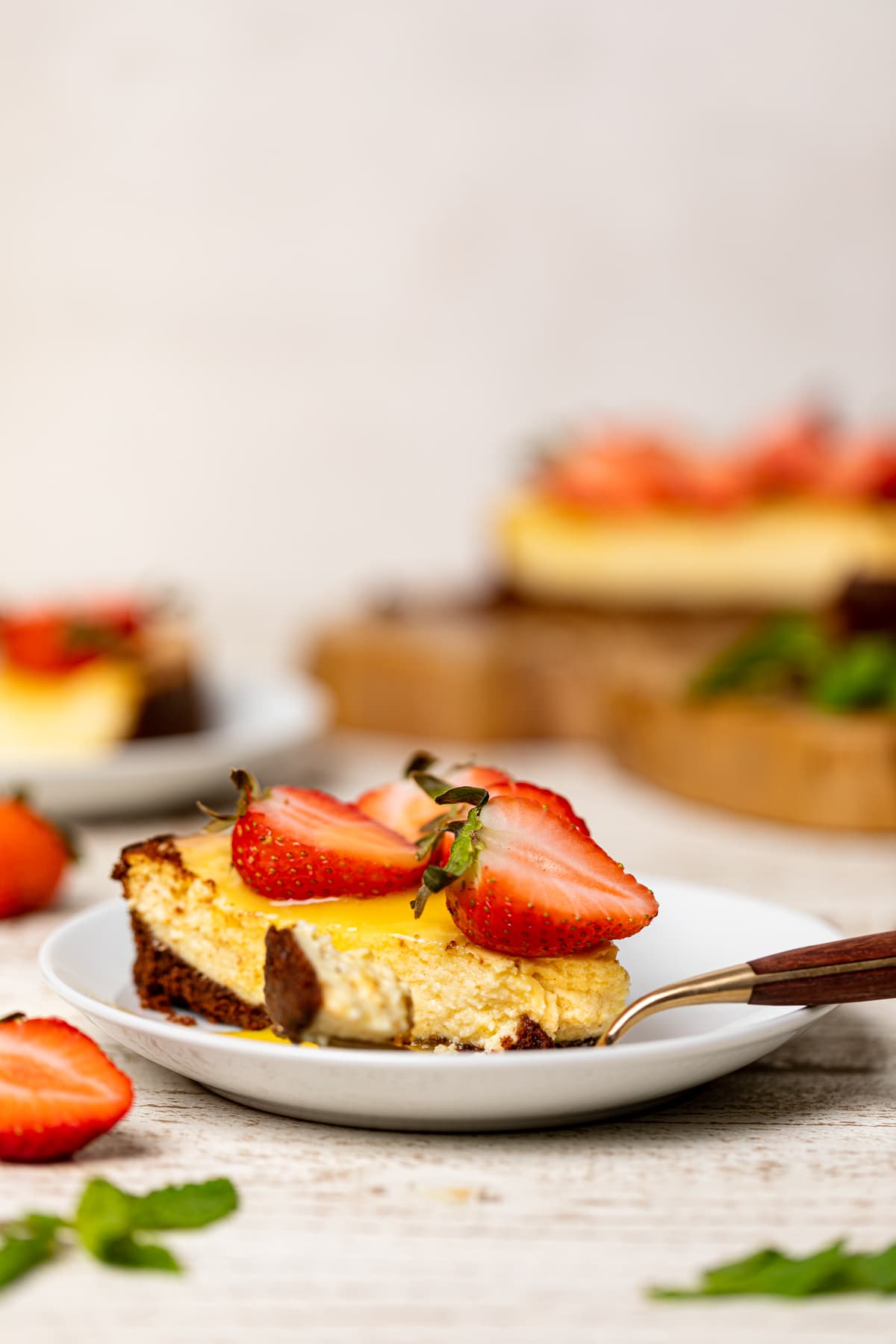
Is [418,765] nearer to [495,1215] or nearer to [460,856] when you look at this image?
[460,856]

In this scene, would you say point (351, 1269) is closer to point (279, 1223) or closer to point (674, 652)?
point (279, 1223)

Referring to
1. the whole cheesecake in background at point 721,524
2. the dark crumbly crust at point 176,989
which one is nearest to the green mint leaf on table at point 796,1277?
the dark crumbly crust at point 176,989

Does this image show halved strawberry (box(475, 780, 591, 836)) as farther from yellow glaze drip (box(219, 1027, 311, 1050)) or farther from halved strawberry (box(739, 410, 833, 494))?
halved strawberry (box(739, 410, 833, 494))

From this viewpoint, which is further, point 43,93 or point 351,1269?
point 43,93

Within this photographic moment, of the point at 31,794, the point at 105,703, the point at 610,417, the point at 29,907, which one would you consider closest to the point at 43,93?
the point at 610,417

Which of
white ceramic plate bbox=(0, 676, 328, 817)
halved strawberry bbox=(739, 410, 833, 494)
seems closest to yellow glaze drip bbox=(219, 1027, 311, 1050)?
white ceramic plate bbox=(0, 676, 328, 817)
